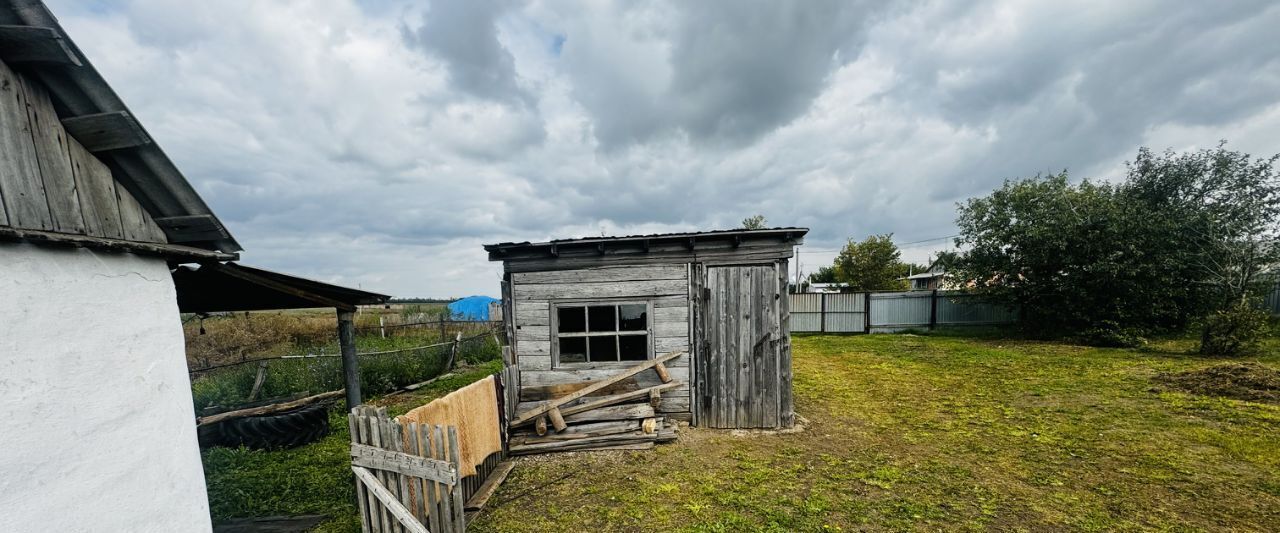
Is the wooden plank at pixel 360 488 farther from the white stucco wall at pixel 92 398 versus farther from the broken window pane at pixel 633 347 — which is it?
the broken window pane at pixel 633 347

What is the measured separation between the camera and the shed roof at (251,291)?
3.80m

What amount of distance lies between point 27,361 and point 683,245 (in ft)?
21.2

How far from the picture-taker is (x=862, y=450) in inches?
244

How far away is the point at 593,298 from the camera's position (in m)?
7.23

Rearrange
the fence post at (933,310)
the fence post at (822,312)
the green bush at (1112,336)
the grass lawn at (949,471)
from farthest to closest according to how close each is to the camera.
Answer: the fence post at (822,312)
the fence post at (933,310)
the green bush at (1112,336)
the grass lawn at (949,471)

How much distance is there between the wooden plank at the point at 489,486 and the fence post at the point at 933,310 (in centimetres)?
1972

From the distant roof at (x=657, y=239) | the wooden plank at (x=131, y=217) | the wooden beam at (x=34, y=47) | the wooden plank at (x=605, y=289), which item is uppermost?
the wooden beam at (x=34, y=47)

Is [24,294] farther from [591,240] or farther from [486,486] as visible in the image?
[591,240]

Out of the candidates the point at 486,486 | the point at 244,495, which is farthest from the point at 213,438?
the point at 486,486

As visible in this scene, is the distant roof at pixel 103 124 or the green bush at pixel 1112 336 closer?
Answer: the distant roof at pixel 103 124

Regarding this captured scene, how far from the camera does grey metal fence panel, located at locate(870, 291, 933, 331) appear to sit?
18.7m

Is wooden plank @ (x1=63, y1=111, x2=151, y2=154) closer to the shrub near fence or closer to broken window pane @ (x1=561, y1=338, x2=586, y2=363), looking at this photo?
broken window pane @ (x1=561, y1=338, x2=586, y2=363)

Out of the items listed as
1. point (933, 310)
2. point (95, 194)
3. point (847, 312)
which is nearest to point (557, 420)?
point (95, 194)

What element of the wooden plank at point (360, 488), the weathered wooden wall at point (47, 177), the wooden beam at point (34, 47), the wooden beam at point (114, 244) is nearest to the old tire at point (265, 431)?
the wooden plank at point (360, 488)
